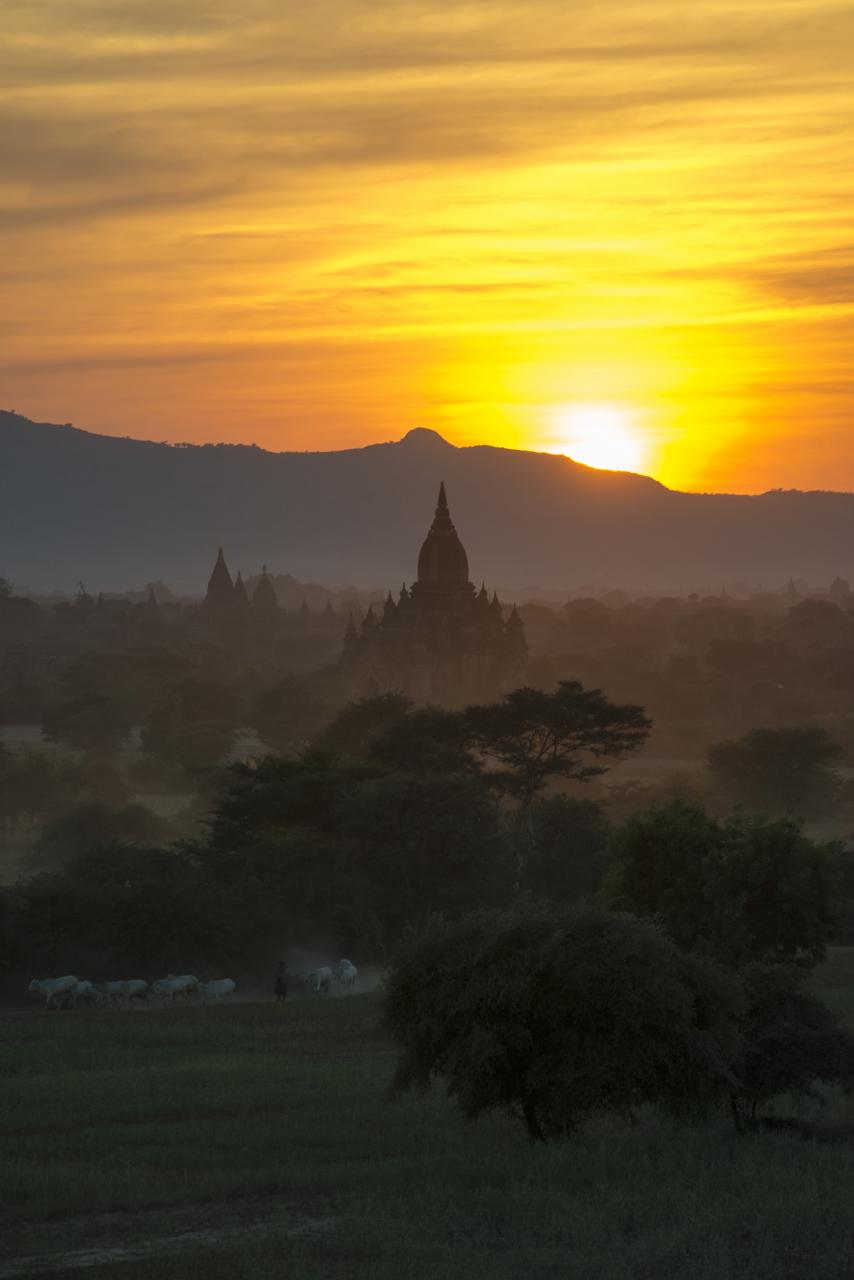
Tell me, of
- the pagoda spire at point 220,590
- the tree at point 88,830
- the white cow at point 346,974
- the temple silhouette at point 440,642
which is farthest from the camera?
the pagoda spire at point 220,590

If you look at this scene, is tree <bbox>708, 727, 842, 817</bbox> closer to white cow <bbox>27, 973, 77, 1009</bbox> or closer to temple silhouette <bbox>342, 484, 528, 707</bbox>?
temple silhouette <bbox>342, 484, 528, 707</bbox>

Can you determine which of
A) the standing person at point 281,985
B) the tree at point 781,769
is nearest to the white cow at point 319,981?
the standing person at point 281,985

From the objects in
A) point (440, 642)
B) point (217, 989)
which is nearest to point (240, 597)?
point (440, 642)

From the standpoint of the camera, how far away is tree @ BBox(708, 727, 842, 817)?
62750 millimetres

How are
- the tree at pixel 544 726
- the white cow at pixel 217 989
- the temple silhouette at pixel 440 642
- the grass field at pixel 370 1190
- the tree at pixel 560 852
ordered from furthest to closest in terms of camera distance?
1. the temple silhouette at pixel 440 642
2. the tree at pixel 544 726
3. the tree at pixel 560 852
4. the white cow at pixel 217 989
5. the grass field at pixel 370 1190

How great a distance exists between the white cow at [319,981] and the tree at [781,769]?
30687mm

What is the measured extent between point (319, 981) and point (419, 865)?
7066 mm

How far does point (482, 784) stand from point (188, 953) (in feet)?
39.4

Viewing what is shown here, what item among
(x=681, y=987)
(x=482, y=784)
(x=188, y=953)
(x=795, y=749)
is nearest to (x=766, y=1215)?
(x=681, y=987)

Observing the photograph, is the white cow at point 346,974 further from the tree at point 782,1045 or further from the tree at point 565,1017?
the tree at point 565,1017

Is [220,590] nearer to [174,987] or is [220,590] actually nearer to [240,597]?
[240,597]

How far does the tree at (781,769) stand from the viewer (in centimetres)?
6275

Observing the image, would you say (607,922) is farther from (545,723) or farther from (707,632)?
(707,632)

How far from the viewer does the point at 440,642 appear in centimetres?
9512
